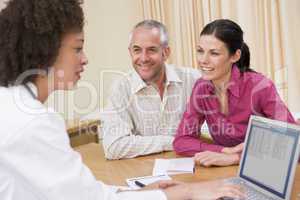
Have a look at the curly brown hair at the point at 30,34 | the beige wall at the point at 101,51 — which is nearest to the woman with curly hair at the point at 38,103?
the curly brown hair at the point at 30,34

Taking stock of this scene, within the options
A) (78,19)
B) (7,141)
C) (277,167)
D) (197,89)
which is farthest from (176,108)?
(7,141)

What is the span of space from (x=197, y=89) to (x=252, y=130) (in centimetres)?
60

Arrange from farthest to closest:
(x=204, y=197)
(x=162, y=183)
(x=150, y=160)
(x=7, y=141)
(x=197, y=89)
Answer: (x=197, y=89), (x=150, y=160), (x=162, y=183), (x=204, y=197), (x=7, y=141)

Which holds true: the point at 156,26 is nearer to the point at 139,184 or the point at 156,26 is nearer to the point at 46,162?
the point at 139,184

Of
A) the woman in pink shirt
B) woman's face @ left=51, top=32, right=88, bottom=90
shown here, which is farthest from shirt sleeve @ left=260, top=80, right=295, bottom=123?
woman's face @ left=51, top=32, right=88, bottom=90

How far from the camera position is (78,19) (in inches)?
44.5

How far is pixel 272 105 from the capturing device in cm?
181

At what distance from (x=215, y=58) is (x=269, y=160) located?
700mm

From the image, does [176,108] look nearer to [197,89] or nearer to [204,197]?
[197,89]

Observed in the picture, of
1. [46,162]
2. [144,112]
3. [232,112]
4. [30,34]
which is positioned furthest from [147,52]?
[46,162]

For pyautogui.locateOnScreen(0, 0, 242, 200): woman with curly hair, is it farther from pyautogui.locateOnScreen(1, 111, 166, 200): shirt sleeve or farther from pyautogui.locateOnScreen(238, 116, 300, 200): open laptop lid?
pyautogui.locateOnScreen(238, 116, 300, 200): open laptop lid

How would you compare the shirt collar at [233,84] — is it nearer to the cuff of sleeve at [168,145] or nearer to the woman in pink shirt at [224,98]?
the woman in pink shirt at [224,98]

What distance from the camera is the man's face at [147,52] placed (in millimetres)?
2082

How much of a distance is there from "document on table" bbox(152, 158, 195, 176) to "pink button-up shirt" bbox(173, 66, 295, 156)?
91 mm
